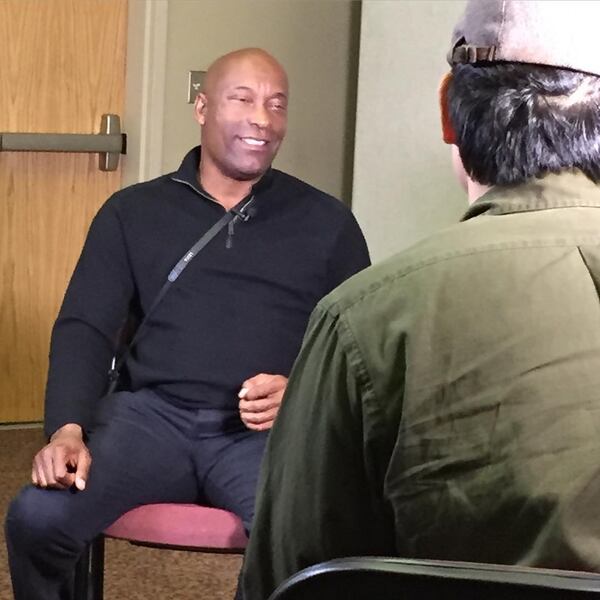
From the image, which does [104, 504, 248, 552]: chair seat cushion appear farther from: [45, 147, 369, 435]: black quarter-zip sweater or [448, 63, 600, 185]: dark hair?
[448, 63, 600, 185]: dark hair

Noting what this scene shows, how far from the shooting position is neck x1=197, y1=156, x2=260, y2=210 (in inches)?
75.0

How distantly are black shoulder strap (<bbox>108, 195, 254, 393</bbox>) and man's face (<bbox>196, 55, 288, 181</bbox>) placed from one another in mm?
88

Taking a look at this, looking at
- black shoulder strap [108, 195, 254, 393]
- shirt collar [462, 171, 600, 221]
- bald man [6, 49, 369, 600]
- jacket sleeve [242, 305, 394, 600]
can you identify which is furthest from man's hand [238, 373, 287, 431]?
shirt collar [462, 171, 600, 221]

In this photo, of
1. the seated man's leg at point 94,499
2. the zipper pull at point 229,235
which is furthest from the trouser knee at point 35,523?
the zipper pull at point 229,235

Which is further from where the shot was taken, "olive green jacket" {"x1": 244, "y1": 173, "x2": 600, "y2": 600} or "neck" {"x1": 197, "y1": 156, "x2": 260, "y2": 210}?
"neck" {"x1": 197, "y1": 156, "x2": 260, "y2": 210}

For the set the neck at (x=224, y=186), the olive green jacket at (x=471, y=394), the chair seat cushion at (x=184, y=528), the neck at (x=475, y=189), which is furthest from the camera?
the neck at (x=224, y=186)

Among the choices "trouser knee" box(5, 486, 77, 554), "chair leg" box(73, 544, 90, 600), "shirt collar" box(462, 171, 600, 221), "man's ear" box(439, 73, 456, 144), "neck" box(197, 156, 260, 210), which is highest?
"man's ear" box(439, 73, 456, 144)

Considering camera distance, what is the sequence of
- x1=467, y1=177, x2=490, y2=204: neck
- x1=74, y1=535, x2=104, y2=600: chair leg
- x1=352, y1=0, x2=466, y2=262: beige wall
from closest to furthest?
1. x1=467, y1=177, x2=490, y2=204: neck
2. x1=74, y1=535, x2=104, y2=600: chair leg
3. x1=352, y1=0, x2=466, y2=262: beige wall

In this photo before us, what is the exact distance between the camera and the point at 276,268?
182 cm

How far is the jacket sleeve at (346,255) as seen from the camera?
72.7 inches

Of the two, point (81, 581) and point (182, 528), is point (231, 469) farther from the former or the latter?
point (81, 581)

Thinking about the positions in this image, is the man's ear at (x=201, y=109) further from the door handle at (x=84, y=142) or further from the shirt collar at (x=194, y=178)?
the door handle at (x=84, y=142)

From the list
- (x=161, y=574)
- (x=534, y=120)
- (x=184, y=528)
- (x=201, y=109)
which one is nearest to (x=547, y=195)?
(x=534, y=120)

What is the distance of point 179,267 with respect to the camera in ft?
5.94
